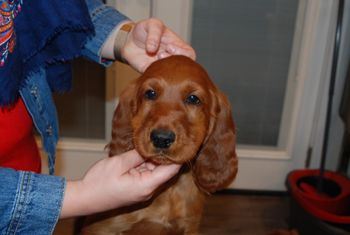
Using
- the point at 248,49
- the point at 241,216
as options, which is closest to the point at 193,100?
the point at 248,49

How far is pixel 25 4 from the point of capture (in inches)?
39.0

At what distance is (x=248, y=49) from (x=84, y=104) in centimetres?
96

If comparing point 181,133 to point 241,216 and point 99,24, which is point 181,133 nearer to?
point 99,24

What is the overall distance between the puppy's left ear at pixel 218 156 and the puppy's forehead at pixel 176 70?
0.42 feet

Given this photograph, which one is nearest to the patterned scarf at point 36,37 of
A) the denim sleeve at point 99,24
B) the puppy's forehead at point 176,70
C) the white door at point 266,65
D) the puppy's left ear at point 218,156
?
the denim sleeve at point 99,24

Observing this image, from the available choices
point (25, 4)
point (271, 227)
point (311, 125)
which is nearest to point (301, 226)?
point (271, 227)

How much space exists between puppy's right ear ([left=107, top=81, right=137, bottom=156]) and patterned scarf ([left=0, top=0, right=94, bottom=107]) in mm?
220

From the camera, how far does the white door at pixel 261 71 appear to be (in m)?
2.29

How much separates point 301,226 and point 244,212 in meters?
0.40

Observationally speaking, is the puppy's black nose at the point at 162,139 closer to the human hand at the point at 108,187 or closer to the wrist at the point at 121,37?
the human hand at the point at 108,187

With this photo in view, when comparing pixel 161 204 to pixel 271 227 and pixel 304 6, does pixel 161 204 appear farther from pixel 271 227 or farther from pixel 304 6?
pixel 304 6

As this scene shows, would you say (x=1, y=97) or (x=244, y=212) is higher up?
(x=1, y=97)

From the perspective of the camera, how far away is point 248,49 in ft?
7.83

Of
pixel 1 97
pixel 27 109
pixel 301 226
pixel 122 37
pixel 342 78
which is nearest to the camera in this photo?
pixel 1 97
